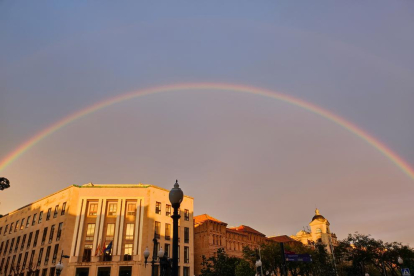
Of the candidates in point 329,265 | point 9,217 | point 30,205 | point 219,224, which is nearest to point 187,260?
point 219,224

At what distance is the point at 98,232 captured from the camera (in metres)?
51.2

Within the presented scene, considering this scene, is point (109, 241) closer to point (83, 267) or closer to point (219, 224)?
point (83, 267)

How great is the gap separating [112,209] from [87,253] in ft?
26.3

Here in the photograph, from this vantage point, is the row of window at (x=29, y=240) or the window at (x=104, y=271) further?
the row of window at (x=29, y=240)

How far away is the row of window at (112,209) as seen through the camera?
53375 mm

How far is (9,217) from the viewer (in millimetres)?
68938

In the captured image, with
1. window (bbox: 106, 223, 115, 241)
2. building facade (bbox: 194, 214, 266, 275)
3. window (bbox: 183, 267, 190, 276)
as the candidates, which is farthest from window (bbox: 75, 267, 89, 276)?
building facade (bbox: 194, 214, 266, 275)

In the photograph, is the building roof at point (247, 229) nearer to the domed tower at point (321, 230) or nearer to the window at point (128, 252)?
the window at point (128, 252)

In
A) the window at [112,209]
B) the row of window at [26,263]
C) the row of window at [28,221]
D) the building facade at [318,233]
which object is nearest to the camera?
the row of window at [26,263]

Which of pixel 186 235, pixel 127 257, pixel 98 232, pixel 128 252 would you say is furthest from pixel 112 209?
pixel 186 235

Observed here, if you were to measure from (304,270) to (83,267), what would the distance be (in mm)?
41715

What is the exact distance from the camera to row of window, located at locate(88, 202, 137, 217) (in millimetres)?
53375

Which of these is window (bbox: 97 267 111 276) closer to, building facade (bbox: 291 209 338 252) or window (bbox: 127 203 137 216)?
window (bbox: 127 203 137 216)

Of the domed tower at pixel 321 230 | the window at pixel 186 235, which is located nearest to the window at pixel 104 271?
the window at pixel 186 235
